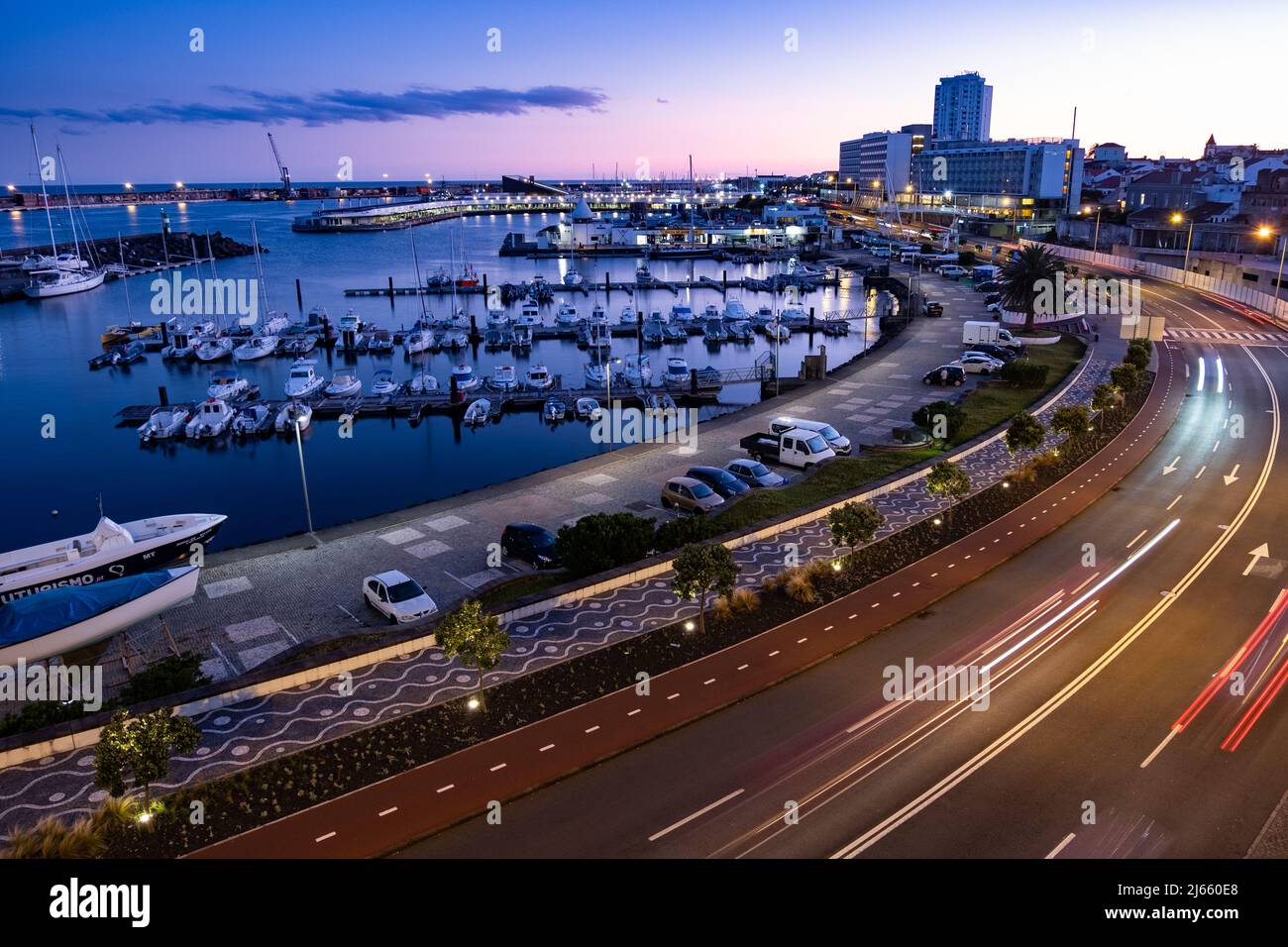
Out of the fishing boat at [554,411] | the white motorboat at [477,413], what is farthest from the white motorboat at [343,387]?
the fishing boat at [554,411]

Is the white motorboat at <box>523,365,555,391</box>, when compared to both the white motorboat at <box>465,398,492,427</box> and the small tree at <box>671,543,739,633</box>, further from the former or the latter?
the small tree at <box>671,543,739,633</box>

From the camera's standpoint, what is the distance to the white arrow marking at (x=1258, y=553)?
2245 cm

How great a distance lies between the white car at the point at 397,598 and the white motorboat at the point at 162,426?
1367 inches

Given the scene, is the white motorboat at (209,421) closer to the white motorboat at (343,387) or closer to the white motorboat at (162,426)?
the white motorboat at (162,426)

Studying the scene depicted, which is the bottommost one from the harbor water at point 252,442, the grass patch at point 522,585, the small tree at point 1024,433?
the harbor water at point 252,442

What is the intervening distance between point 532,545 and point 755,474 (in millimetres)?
9745

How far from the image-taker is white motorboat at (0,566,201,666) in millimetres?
18938

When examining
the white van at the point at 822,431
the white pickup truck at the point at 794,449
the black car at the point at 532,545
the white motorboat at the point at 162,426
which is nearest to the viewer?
the black car at the point at 532,545

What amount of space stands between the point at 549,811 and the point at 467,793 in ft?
4.79

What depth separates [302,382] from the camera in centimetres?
5578

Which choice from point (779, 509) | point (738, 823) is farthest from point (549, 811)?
point (779, 509)

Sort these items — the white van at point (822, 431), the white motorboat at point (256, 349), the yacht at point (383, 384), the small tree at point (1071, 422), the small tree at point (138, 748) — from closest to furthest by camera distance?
the small tree at point (138, 748) → the small tree at point (1071, 422) → the white van at point (822, 431) → the yacht at point (383, 384) → the white motorboat at point (256, 349)

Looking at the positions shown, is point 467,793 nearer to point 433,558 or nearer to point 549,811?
point 549,811

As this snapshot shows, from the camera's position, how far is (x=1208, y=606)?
66.0 ft
